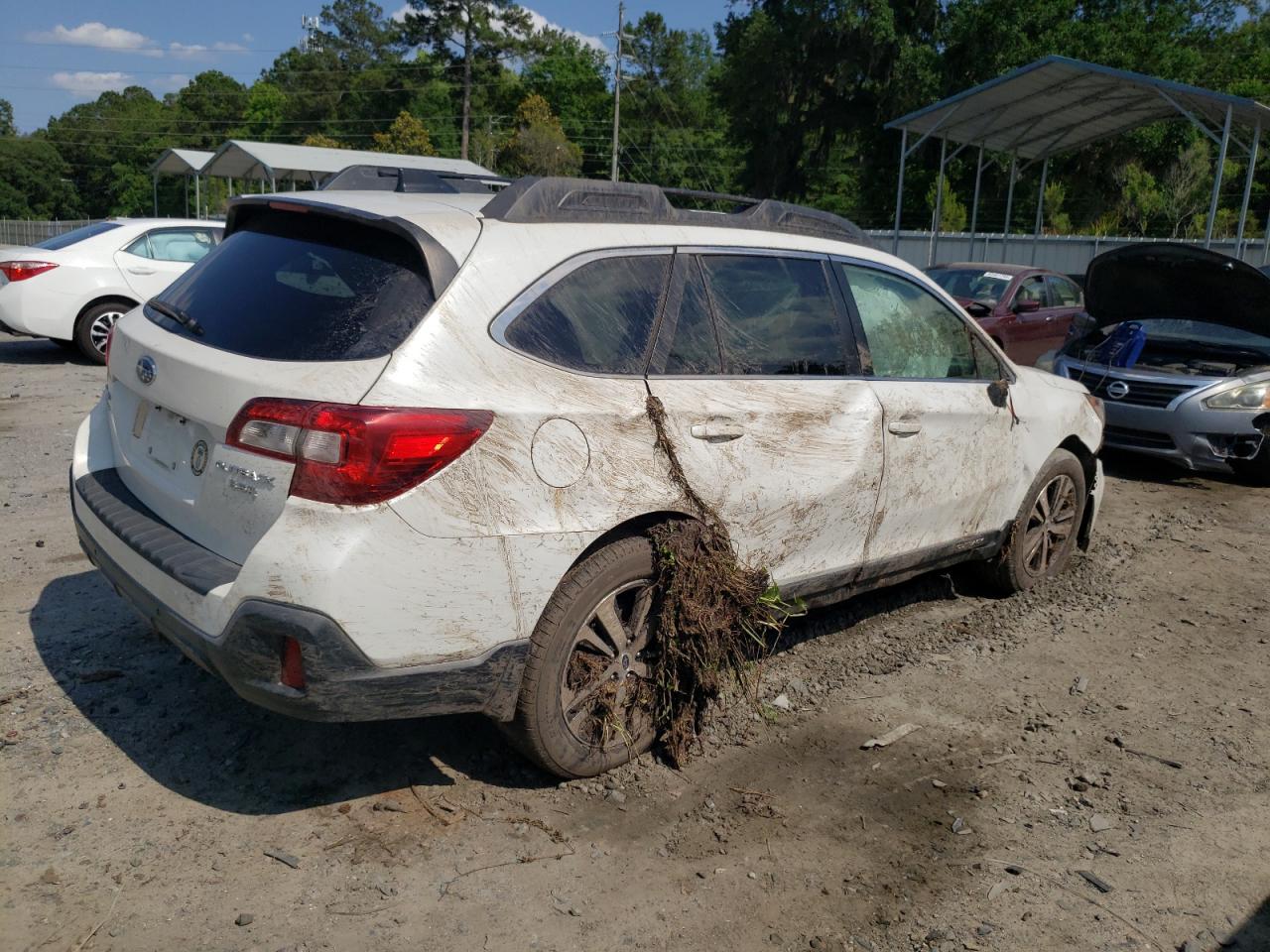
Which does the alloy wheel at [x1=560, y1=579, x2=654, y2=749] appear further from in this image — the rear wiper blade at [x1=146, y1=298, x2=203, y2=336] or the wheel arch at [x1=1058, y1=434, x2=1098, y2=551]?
the wheel arch at [x1=1058, y1=434, x2=1098, y2=551]

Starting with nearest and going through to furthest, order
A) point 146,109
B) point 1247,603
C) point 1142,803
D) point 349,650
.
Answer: point 349,650 < point 1142,803 < point 1247,603 < point 146,109

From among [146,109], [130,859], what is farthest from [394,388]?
[146,109]

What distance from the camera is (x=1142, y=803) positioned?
11.8ft

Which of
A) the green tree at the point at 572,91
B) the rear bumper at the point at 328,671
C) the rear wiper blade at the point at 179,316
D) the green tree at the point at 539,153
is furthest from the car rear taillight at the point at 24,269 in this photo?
the green tree at the point at 572,91

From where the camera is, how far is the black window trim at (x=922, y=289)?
170 inches

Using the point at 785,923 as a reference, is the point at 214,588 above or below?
above

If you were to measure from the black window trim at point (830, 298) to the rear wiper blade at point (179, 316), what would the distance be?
1.45 m

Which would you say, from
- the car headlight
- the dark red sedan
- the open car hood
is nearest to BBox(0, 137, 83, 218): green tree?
the dark red sedan

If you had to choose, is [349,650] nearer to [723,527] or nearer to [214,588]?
[214,588]

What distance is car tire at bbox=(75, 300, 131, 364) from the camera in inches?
450

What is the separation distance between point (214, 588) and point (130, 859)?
0.83m

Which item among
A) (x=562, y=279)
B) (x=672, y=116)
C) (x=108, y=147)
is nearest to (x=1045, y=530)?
(x=562, y=279)

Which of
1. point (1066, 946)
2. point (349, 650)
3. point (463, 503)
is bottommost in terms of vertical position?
point (1066, 946)

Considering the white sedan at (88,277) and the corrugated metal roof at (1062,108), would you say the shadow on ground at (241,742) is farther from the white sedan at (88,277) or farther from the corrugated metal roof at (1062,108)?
the corrugated metal roof at (1062,108)
